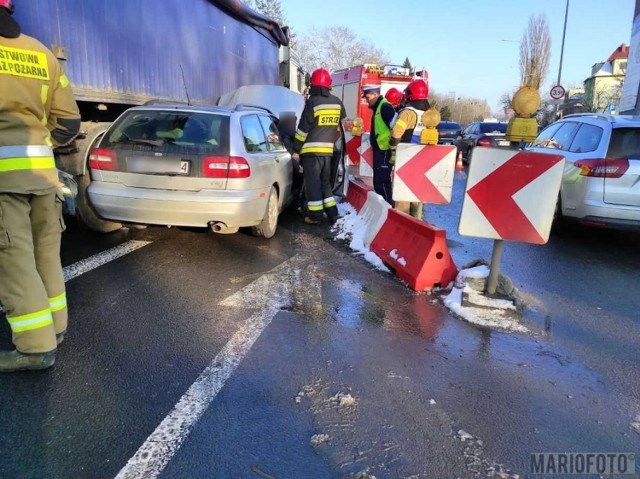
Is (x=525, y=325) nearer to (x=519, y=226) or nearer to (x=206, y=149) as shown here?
(x=519, y=226)

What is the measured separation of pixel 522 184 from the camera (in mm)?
3965

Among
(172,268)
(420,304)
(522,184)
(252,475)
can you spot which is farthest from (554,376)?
(172,268)

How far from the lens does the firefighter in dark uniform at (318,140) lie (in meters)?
6.82

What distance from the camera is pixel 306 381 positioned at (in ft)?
9.53

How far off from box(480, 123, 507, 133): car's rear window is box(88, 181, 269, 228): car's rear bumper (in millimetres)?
17134

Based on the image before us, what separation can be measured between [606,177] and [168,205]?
17.3 feet

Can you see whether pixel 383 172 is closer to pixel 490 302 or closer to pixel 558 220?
pixel 558 220

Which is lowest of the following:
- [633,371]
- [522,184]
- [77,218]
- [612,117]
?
[633,371]

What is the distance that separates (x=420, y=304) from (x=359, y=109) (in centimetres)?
1728

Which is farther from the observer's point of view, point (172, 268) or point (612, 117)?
point (612, 117)

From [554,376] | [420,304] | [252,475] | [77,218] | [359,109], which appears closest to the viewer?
[252,475]

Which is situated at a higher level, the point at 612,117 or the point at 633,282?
the point at 612,117

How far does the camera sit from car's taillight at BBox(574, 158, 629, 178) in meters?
5.90
